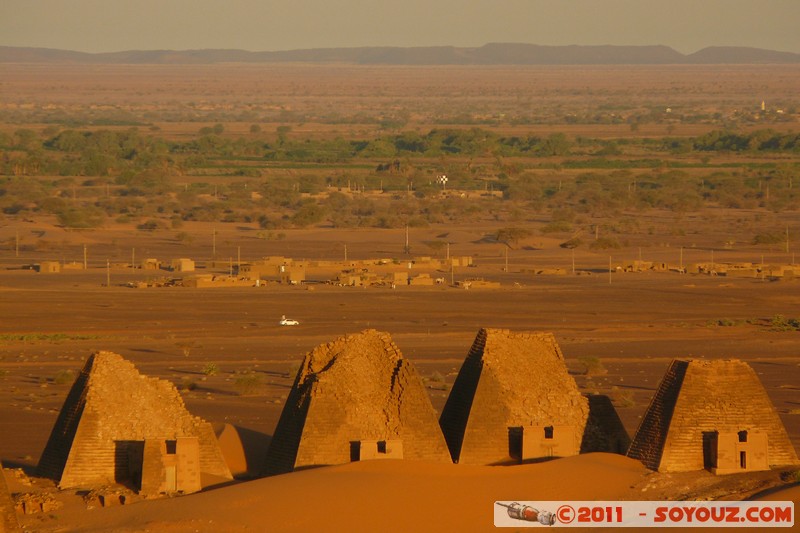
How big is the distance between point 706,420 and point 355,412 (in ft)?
11.4

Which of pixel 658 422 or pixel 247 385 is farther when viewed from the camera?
pixel 247 385

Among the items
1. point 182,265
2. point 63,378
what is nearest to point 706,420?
point 63,378

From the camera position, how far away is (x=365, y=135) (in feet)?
550

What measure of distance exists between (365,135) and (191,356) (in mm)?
131972

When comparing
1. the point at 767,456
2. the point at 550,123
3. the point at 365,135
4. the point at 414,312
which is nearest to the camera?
the point at 767,456

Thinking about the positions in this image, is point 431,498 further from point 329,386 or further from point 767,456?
point 767,456

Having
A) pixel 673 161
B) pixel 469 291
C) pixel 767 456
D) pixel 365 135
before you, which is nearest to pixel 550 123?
pixel 365 135

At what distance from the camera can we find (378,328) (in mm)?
41438

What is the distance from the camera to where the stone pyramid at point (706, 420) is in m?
16.7

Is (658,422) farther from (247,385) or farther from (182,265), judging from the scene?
(182,265)

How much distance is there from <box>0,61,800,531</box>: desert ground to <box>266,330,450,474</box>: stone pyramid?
1.52ft

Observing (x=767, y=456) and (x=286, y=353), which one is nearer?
(x=767, y=456)

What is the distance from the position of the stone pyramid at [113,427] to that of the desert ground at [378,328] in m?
0.48

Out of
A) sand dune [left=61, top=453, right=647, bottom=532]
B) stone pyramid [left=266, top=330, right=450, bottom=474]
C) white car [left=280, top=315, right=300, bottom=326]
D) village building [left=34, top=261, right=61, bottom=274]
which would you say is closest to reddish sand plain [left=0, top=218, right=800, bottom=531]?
sand dune [left=61, top=453, right=647, bottom=532]
